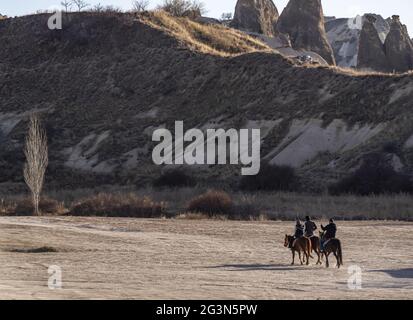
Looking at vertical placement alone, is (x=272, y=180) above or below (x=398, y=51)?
below

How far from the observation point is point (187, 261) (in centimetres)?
2683

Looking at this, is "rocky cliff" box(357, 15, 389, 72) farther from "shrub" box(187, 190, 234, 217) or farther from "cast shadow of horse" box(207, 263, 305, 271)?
"cast shadow of horse" box(207, 263, 305, 271)

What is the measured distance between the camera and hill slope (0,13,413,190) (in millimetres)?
59625

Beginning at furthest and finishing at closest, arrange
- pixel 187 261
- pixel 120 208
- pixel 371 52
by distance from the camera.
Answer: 1. pixel 371 52
2. pixel 120 208
3. pixel 187 261

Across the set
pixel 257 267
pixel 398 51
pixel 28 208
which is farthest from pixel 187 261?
pixel 398 51

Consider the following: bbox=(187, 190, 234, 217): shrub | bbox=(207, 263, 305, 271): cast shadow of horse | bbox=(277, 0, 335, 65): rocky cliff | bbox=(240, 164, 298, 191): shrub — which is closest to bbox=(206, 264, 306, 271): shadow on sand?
bbox=(207, 263, 305, 271): cast shadow of horse

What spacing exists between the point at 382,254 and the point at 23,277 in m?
12.3

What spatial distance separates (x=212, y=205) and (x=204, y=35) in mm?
47709

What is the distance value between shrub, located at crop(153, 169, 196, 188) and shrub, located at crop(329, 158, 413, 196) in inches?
393

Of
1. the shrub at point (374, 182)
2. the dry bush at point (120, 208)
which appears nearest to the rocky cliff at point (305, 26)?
the shrub at point (374, 182)

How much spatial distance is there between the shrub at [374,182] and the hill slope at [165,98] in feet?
3.71

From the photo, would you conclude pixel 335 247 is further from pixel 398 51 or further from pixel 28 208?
Answer: pixel 398 51
